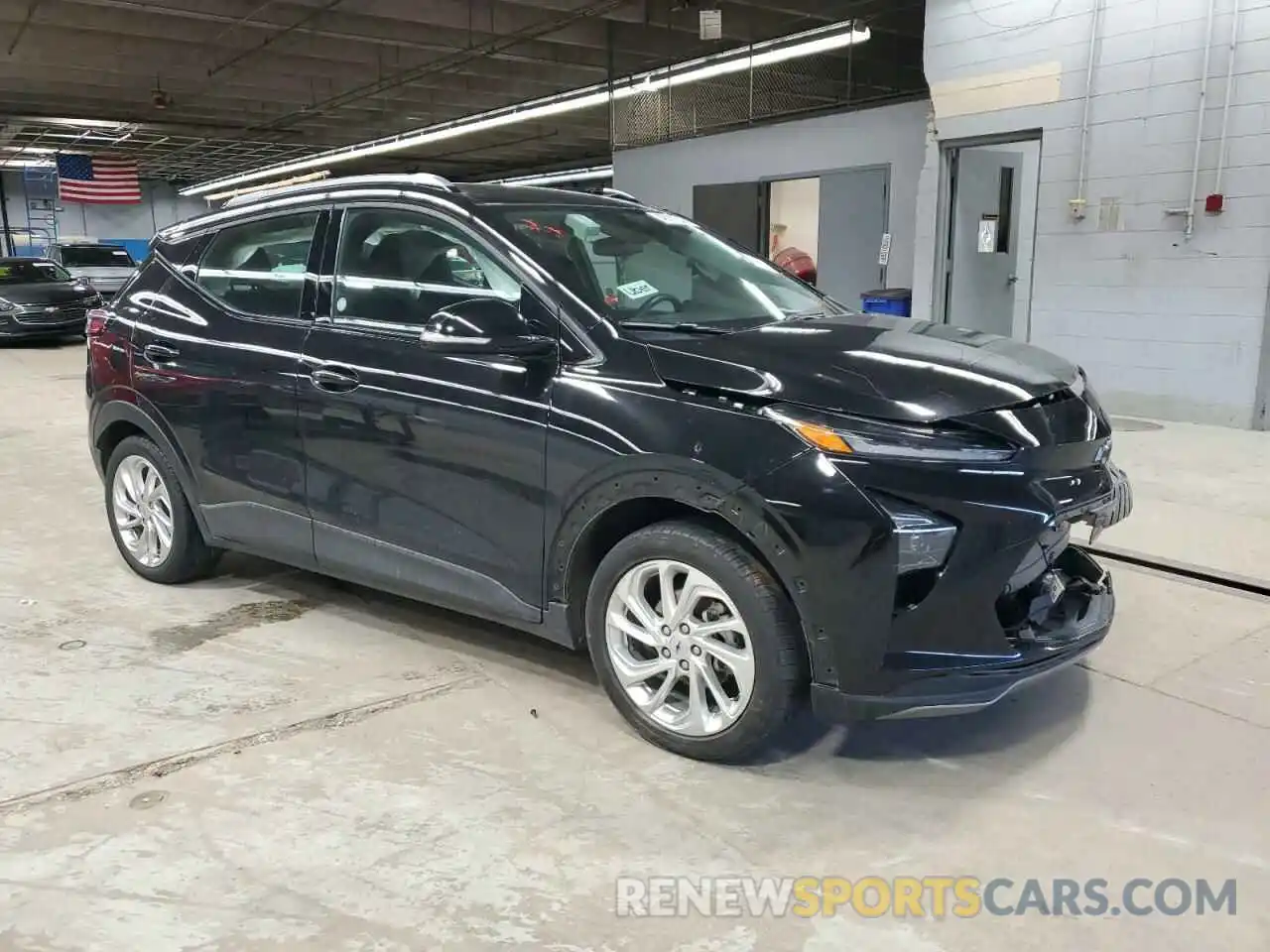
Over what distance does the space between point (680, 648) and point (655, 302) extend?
1.07 metres

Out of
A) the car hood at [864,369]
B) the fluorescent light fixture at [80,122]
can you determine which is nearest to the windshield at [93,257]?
the fluorescent light fixture at [80,122]

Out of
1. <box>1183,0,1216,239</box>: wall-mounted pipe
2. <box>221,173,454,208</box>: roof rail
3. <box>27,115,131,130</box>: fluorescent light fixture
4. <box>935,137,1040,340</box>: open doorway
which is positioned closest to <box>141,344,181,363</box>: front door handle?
<box>221,173,454,208</box>: roof rail

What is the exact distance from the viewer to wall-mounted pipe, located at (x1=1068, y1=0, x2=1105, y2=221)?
8.02m

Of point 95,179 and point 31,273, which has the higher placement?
point 95,179

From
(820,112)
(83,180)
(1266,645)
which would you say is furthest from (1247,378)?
(83,180)

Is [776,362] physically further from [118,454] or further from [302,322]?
[118,454]

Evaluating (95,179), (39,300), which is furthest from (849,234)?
(95,179)

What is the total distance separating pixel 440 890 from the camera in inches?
85.9

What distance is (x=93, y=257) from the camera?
1856 cm

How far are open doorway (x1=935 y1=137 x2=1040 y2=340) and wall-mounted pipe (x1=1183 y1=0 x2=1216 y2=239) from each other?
165cm

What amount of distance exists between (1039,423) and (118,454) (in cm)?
359

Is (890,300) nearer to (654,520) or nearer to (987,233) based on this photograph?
(987,233)

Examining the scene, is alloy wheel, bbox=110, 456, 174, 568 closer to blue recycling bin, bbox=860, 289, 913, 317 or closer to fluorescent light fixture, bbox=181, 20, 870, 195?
blue recycling bin, bbox=860, 289, 913, 317

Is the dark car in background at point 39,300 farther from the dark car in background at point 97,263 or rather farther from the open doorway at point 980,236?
the open doorway at point 980,236
